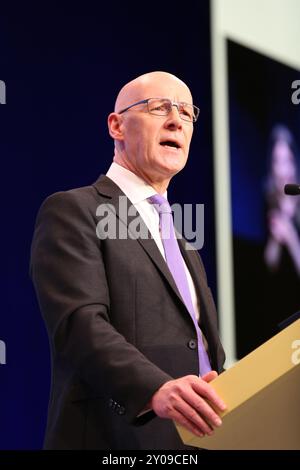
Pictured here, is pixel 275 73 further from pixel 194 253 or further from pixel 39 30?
pixel 194 253

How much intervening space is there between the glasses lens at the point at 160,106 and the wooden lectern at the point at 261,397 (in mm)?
900

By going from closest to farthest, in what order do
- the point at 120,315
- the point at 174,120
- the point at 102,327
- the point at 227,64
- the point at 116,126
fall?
the point at 102,327 → the point at 120,315 → the point at 174,120 → the point at 116,126 → the point at 227,64

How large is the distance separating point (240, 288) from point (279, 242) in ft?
1.16

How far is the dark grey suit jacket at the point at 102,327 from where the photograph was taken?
1.49 metres

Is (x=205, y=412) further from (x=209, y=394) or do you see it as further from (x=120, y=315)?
(x=120, y=315)

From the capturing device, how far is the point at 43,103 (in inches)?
125

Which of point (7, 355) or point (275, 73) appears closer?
point (7, 355)

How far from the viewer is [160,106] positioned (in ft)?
6.61

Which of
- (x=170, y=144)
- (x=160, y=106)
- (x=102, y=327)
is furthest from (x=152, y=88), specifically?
(x=102, y=327)

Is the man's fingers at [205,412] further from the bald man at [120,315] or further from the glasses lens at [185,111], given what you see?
the glasses lens at [185,111]

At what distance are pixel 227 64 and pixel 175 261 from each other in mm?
2293

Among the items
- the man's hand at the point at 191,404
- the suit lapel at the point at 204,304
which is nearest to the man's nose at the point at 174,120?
the suit lapel at the point at 204,304

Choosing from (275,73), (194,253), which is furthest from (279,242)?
(194,253)

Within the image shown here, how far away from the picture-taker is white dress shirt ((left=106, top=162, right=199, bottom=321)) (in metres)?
1.89
